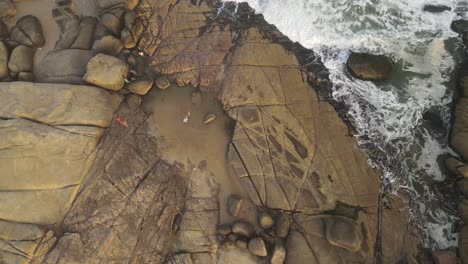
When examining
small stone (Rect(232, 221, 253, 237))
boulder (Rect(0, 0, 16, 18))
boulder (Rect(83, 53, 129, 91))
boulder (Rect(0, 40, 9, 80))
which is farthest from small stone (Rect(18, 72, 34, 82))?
small stone (Rect(232, 221, 253, 237))

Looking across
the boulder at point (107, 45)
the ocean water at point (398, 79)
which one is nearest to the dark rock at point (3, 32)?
the boulder at point (107, 45)

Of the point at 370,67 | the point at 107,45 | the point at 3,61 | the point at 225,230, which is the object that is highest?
the point at 370,67

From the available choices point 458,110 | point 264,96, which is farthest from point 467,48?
point 264,96

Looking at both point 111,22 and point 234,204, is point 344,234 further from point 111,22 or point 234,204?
point 111,22

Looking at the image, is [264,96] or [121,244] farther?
[264,96]

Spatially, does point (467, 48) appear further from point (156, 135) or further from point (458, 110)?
point (156, 135)

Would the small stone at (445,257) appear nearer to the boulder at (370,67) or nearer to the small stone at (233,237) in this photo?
the boulder at (370,67)

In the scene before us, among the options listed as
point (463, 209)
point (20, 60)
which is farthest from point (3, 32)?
point (463, 209)
